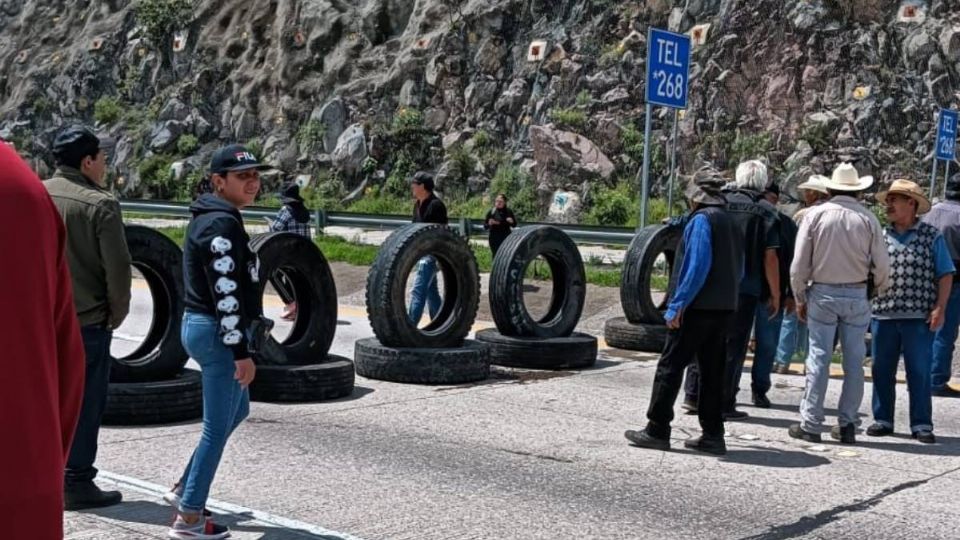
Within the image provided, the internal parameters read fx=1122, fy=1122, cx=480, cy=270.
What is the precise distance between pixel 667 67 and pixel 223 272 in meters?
9.71

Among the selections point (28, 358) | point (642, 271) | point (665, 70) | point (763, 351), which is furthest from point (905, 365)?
point (28, 358)

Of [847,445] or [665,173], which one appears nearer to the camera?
[847,445]

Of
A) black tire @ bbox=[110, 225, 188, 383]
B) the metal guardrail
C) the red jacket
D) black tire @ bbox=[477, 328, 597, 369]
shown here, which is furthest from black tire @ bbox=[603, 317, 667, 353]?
the red jacket


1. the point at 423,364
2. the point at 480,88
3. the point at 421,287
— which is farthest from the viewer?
the point at 480,88

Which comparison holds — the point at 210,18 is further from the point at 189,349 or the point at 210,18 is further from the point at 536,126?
the point at 189,349

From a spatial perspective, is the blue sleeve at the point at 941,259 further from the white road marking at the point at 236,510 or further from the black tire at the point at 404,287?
the white road marking at the point at 236,510

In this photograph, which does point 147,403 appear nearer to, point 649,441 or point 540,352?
point 649,441

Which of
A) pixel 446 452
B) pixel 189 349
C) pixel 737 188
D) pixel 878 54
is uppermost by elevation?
pixel 878 54

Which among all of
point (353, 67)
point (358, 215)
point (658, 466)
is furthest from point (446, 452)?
Answer: point (353, 67)

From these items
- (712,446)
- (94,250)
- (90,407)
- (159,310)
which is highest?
(94,250)

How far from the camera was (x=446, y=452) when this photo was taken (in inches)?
289

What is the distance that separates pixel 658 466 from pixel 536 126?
21.8m

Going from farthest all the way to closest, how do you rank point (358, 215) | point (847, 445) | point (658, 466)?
point (358, 215) < point (847, 445) < point (658, 466)

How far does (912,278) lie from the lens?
8.19 metres
